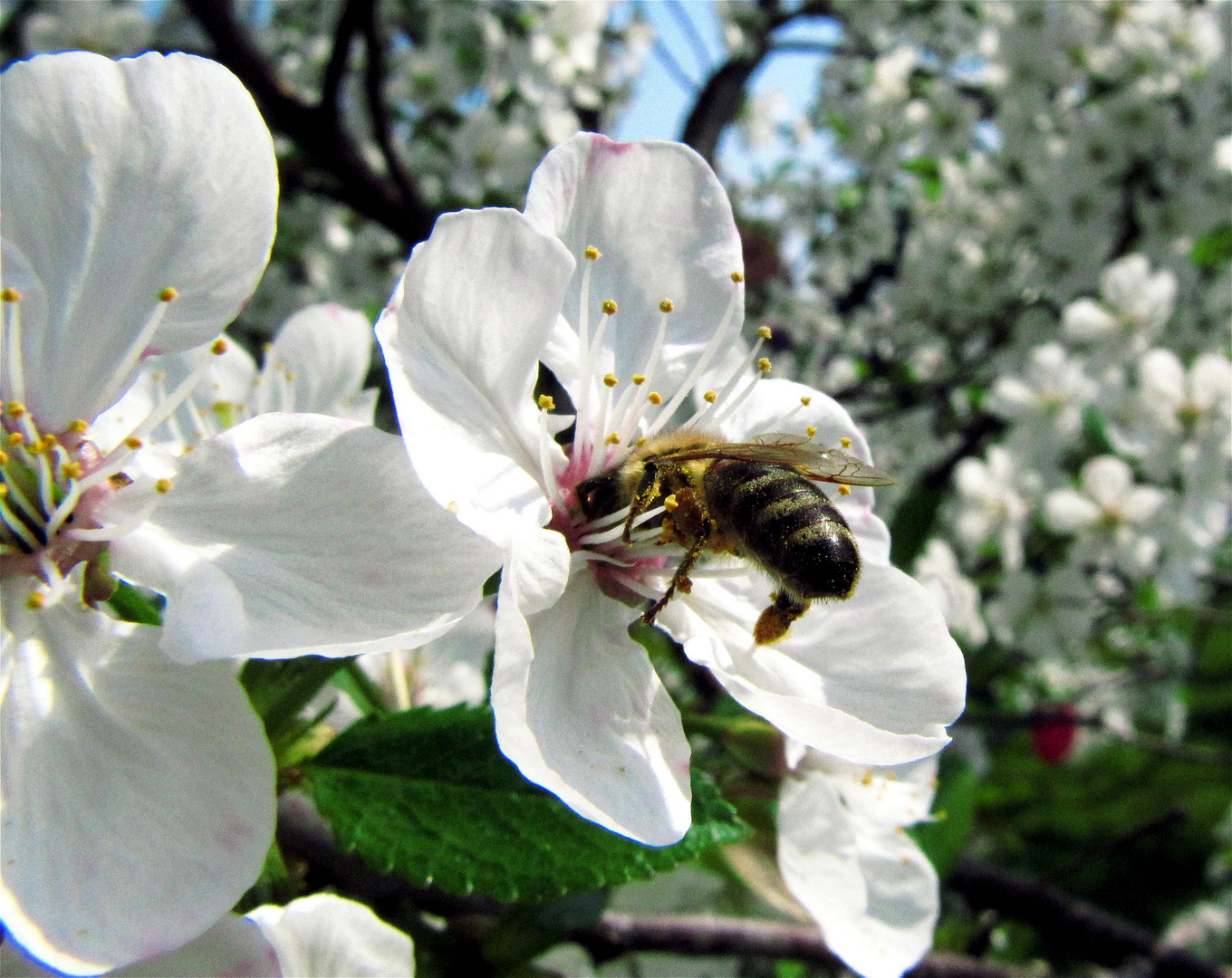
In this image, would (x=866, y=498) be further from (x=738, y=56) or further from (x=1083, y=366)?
(x=738, y=56)

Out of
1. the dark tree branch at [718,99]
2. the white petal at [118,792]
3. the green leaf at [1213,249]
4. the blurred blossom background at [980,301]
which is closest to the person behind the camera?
the white petal at [118,792]

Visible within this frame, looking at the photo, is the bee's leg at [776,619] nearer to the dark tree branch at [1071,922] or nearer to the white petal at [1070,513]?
the dark tree branch at [1071,922]

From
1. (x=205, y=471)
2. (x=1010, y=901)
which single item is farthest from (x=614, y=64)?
(x=205, y=471)

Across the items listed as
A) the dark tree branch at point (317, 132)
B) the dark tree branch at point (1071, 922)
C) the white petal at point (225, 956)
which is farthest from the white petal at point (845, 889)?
the dark tree branch at point (317, 132)

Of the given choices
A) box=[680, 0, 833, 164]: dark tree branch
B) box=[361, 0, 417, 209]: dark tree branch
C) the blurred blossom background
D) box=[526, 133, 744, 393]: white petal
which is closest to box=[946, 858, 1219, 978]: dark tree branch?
the blurred blossom background

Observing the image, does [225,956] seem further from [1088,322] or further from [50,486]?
[1088,322]

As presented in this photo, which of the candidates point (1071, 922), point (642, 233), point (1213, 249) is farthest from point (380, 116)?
point (1213, 249)

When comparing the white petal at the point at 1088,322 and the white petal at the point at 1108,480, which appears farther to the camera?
the white petal at the point at 1088,322
